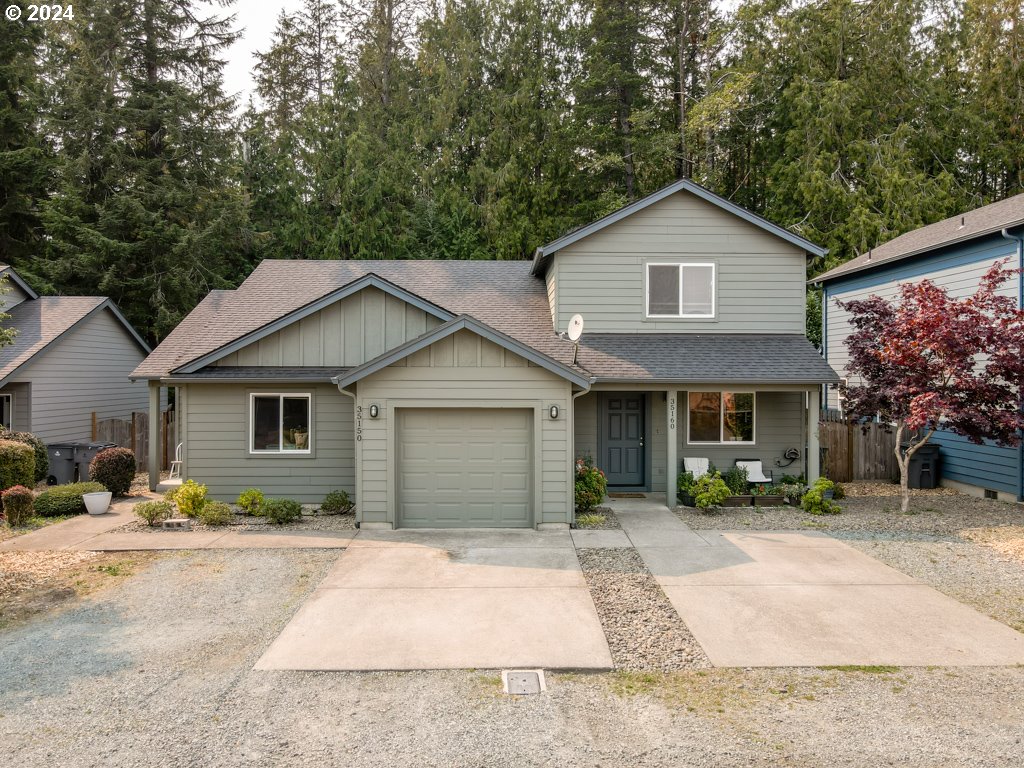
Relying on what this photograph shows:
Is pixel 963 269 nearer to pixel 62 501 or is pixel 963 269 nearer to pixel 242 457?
pixel 242 457

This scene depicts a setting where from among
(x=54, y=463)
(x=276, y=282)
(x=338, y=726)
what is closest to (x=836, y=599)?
(x=338, y=726)

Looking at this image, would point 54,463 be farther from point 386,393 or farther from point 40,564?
point 386,393

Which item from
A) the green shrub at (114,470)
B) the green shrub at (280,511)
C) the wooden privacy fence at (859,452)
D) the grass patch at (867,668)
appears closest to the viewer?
the grass patch at (867,668)

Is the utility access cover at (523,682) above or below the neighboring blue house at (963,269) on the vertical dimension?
below

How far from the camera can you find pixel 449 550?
30.8 feet

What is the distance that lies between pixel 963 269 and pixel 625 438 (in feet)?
26.0

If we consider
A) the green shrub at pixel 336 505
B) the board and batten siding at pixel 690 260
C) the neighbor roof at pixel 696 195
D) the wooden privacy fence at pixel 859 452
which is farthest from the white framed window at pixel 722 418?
the green shrub at pixel 336 505

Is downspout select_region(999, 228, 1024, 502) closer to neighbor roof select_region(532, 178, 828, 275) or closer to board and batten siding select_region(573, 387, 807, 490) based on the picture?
neighbor roof select_region(532, 178, 828, 275)

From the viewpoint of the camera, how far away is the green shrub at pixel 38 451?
14352 millimetres

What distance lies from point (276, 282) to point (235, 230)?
1201cm

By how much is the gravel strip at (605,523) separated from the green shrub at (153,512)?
6.87m

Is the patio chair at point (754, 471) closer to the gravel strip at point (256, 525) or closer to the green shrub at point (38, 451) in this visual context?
the gravel strip at point (256, 525)

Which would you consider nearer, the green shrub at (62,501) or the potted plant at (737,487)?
the green shrub at (62,501)

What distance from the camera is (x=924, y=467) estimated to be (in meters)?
14.4
